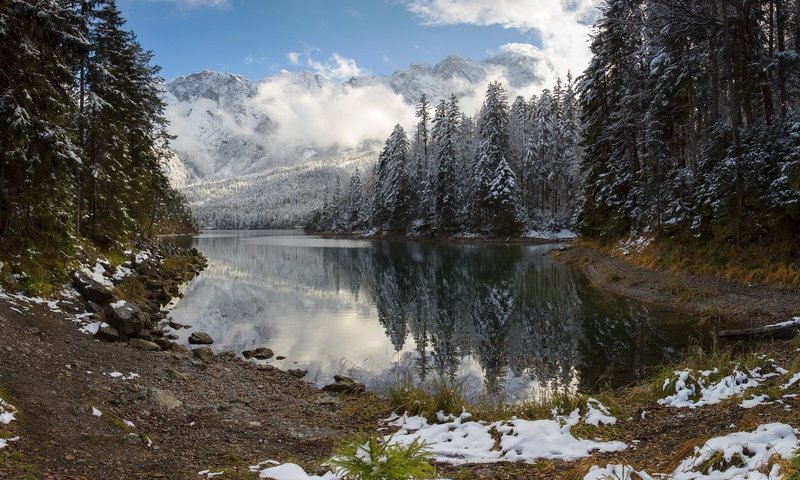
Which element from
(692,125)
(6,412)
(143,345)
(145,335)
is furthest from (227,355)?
(692,125)

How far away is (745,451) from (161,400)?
7.95 metres

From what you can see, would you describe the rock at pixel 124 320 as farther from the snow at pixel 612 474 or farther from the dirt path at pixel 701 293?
the dirt path at pixel 701 293

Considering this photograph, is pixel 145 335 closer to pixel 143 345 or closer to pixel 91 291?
pixel 143 345

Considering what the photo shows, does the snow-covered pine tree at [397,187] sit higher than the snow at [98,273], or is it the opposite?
the snow-covered pine tree at [397,187]

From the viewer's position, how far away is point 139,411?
24.0 ft

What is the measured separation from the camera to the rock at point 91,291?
14.7m

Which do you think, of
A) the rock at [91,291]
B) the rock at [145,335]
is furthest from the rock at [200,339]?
the rock at [91,291]

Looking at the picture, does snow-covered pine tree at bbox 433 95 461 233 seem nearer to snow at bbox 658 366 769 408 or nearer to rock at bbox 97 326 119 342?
rock at bbox 97 326 119 342

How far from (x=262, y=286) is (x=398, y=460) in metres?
27.3

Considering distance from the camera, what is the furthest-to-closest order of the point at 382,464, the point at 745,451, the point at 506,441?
1. the point at 506,441
2. the point at 745,451
3. the point at 382,464

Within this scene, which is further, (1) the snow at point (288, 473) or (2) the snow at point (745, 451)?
(1) the snow at point (288, 473)

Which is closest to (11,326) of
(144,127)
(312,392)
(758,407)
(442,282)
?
(312,392)

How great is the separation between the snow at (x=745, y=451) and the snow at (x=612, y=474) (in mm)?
467

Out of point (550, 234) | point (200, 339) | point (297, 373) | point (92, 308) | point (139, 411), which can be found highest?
point (550, 234)
